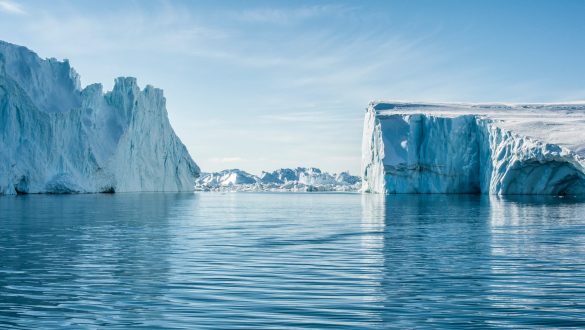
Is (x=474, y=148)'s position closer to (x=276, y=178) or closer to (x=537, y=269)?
(x=537, y=269)

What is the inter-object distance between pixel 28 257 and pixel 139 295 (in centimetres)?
471

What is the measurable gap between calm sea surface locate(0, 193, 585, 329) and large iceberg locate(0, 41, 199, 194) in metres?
32.7

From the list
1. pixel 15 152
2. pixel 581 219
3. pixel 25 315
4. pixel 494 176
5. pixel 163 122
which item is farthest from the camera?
pixel 163 122

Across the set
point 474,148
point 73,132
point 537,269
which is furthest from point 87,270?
point 474,148

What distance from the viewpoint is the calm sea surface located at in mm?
6816

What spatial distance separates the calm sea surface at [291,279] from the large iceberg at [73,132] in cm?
3272

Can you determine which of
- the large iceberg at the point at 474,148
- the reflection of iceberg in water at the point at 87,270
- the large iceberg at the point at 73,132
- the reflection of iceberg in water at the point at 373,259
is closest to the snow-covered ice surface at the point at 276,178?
the large iceberg at the point at 474,148

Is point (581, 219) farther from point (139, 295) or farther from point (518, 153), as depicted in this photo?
point (518, 153)

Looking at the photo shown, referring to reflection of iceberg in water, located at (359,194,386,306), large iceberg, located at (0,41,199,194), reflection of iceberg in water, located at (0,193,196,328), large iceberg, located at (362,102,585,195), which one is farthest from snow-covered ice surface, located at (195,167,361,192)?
reflection of iceberg in water, located at (0,193,196,328)

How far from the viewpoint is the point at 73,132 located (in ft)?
173

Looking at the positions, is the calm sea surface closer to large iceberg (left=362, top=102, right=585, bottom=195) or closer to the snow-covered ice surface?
large iceberg (left=362, top=102, right=585, bottom=195)

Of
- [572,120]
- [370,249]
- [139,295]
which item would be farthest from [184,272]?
[572,120]

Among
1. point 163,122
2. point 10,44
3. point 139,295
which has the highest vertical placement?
point 10,44

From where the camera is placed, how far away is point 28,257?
1183cm
